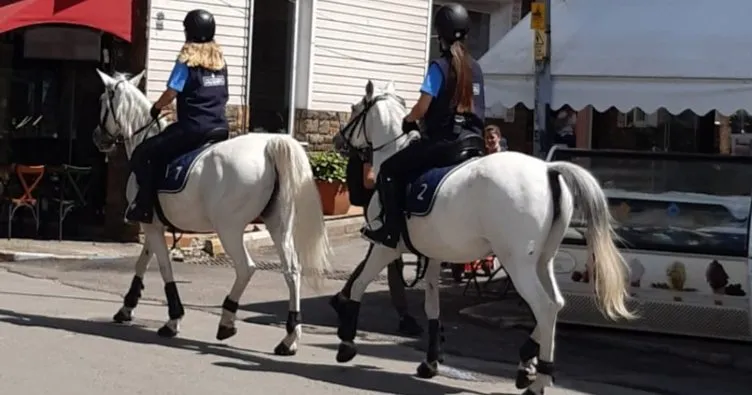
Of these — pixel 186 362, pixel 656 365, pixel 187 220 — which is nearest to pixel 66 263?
pixel 187 220

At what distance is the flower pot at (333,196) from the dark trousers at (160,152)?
8561 mm

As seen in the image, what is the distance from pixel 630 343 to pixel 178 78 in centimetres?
462

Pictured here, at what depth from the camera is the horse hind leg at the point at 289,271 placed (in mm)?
10055

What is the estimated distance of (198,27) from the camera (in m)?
10.5

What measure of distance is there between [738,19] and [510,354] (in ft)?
12.4

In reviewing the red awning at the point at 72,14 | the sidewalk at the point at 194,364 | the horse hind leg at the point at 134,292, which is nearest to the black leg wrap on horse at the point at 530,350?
the sidewalk at the point at 194,364

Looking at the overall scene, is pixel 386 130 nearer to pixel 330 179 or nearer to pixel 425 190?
pixel 425 190

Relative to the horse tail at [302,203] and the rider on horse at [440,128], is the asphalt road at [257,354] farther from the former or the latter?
→ the rider on horse at [440,128]

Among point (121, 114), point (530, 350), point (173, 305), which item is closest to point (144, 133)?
point (121, 114)

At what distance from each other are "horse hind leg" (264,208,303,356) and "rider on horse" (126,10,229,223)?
0.91 meters

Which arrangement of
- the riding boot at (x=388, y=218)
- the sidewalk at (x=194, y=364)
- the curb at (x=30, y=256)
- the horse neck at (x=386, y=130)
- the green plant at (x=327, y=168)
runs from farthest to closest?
1. the green plant at (x=327, y=168)
2. the curb at (x=30, y=256)
3. the horse neck at (x=386, y=130)
4. the riding boot at (x=388, y=218)
5. the sidewalk at (x=194, y=364)

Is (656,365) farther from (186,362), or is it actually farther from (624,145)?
(624,145)

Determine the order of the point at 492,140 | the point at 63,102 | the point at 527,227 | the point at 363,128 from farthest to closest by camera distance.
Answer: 1. the point at 63,102
2. the point at 492,140
3. the point at 363,128
4. the point at 527,227

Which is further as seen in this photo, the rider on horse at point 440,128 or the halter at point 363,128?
the halter at point 363,128
